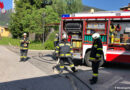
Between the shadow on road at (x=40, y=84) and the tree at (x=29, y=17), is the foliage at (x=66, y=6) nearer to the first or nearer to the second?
the tree at (x=29, y=17)

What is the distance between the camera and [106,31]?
8484 mm

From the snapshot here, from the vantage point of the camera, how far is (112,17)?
26.9 feet

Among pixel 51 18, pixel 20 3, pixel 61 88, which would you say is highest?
pixel 20 3

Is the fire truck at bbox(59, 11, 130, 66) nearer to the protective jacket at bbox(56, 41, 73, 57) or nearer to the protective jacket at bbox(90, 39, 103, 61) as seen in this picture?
the protective jacket at bbox(56, 41, 73, 57)

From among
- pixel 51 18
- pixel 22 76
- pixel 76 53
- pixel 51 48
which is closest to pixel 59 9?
pixel 51 18

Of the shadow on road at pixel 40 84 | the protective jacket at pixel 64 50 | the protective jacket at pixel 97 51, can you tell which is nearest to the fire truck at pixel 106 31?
the protective jacket at pixel 64 50

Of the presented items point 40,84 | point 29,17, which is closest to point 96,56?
point 40,84

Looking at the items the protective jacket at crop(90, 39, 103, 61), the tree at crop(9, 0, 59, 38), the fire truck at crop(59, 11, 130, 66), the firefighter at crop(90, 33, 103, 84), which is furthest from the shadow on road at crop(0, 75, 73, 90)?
the tree at crop(9, 0, 59, 38)

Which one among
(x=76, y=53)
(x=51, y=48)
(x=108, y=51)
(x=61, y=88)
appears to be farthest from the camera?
(x=51, y=48)

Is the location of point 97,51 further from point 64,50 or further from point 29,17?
point 29,17

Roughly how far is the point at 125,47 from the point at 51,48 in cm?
1013

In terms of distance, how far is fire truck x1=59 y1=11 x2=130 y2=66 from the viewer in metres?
8.08

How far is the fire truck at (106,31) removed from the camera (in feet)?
26.5

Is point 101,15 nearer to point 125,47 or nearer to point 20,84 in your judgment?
point 125,47
